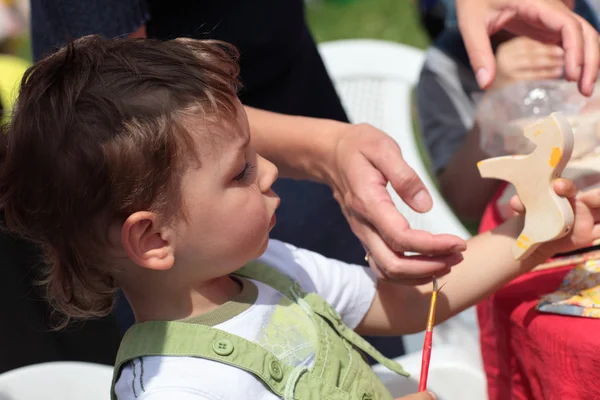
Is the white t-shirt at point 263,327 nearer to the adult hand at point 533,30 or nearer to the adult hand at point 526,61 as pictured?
the adult hand at point 533,30

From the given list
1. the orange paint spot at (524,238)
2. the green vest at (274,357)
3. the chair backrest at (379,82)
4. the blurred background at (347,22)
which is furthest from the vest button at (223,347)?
the blurred background at (347,22)

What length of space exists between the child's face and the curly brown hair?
0.02 meters

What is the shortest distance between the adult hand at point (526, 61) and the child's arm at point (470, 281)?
1.68 feet

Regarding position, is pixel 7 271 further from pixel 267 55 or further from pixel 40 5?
pixel 267 55

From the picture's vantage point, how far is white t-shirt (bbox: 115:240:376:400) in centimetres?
78

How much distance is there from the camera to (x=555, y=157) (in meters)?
0.83

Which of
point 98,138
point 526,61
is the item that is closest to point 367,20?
point 526,61

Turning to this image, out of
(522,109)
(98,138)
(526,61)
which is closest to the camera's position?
(98,138)

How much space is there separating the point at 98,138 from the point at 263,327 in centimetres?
28

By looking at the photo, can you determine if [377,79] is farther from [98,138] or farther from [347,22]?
[347,22]

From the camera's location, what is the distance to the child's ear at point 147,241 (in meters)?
0.77

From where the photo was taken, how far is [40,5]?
3.81 feet

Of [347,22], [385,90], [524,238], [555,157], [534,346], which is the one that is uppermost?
[555,157]

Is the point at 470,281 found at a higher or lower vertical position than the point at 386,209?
lower
